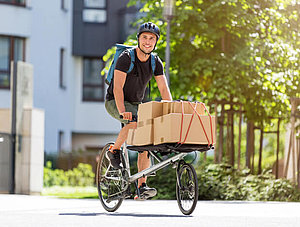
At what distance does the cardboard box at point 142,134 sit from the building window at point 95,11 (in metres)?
26.7

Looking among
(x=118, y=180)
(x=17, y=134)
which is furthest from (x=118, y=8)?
(x=118, y=180)

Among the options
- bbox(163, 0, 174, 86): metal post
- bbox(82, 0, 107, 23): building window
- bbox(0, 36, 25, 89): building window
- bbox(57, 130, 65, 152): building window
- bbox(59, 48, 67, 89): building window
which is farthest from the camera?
bbox(82, 0, 107, 23): building window

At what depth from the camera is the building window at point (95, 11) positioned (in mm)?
35469

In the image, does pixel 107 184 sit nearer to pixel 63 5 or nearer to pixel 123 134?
pixel 123 134

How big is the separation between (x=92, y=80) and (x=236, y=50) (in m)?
19.5

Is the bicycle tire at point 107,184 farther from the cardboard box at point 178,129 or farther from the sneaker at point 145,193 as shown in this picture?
the cardboard box at point 178,129

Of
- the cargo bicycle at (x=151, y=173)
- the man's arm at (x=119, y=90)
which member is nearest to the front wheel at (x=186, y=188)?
the cargo bicycle at (x=151, y=173)

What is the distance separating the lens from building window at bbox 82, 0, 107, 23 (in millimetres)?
35469

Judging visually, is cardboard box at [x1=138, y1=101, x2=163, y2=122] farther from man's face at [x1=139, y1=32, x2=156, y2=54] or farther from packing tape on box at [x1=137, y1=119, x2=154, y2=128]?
man's face at [x1=139, y1=32, x2=156, y2=54]

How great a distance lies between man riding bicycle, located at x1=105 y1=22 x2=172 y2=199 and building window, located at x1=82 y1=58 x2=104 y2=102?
2627 centimetres

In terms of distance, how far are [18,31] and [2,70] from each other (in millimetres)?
1664

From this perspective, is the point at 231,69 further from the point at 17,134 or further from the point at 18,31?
the point at 18,31

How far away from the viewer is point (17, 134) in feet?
57.7

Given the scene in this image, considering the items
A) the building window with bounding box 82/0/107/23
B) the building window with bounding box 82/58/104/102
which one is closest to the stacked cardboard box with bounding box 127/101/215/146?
the building window with bounding box 82/58/104/102
